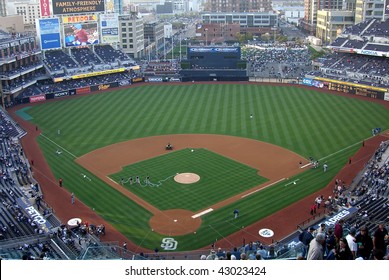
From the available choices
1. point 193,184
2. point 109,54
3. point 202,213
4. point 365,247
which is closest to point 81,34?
point 109,54

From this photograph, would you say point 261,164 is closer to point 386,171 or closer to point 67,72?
point 386,171

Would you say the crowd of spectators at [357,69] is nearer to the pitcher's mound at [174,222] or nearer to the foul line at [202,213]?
the foul line at [202,213]

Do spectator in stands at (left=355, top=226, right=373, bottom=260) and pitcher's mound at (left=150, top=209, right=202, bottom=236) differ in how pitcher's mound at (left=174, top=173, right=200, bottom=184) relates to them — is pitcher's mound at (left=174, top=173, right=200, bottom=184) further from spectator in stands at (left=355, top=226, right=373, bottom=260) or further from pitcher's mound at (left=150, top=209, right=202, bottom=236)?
spectator in stands at (left=355, top=226, right=373, bottom=260)

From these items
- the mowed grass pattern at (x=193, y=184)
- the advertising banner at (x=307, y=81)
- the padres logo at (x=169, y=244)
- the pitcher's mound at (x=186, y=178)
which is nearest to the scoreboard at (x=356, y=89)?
the advertising banner at (x=307, y=81)

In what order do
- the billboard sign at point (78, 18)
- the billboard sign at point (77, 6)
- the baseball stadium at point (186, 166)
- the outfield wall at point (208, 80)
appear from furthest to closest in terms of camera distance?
the billboard sign at point (78, 18) → the billboard sign at point (77, 6) → the outfield wall at point (208, 80) → the baseball stadium at point (186, 166)

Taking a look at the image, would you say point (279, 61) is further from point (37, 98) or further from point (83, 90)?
point (37, 98)

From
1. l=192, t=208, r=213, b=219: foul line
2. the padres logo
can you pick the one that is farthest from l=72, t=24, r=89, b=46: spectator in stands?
the padres logo

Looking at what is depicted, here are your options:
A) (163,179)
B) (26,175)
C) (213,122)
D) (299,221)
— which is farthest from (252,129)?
(26,175)
